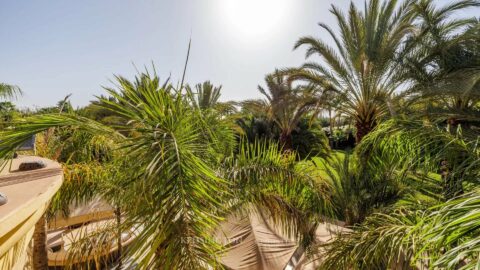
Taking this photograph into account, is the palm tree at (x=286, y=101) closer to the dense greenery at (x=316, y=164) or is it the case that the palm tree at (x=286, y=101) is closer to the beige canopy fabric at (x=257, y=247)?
the dense greenery at (x=316, y=164)

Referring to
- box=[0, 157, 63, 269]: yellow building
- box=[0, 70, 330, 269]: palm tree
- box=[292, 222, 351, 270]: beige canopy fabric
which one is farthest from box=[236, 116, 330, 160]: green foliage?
box=[0, 157, 63, 269]: yellow building

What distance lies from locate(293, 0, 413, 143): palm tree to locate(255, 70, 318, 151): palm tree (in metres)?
1.25

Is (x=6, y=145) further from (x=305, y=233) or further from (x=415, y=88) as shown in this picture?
(x=415, y=88)

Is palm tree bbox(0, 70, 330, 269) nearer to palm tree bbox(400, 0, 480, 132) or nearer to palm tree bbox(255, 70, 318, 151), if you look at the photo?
palm tree bbox(400, 0, 480, 132)

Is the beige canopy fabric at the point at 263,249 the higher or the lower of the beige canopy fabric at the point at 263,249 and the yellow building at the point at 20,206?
the lower

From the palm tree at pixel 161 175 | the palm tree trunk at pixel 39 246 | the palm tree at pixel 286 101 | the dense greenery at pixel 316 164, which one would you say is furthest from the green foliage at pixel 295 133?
the palm tree at pixel 161 175

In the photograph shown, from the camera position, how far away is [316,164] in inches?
195

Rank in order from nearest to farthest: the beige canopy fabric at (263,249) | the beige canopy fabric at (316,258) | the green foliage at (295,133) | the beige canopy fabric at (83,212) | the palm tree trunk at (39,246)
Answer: the palm tree trunk at (39,246), the beige canopy fabric at (83,212), the beige canopy fabric at (316,258), the beige canopy fabric at (263,249), the green foliage at (295,133)

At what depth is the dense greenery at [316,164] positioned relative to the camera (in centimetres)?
196

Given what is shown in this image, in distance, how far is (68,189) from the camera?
400cm

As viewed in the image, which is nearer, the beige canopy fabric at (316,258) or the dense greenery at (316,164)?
the dense greenery at (316,164)

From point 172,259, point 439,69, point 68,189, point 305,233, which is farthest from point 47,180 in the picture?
point 439,69

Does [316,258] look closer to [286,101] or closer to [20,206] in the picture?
[20,206]

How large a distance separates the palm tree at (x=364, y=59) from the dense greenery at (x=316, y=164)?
0.04 m
